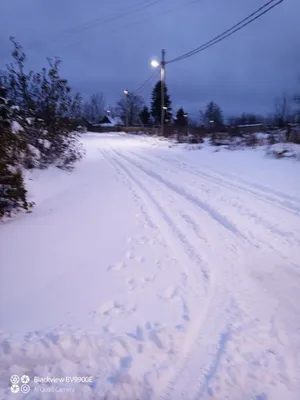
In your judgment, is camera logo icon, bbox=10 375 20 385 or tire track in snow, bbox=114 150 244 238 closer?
camera logo icon, bbox=10 375 20 385

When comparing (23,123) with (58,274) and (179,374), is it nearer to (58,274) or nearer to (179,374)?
(58,274)

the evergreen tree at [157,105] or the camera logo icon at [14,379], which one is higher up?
the evergreen tree at [157,105]

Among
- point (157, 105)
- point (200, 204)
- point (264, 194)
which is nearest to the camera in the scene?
point (200, 204)

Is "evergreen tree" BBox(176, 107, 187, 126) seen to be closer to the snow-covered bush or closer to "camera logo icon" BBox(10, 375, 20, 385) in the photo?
the snow-covered bush

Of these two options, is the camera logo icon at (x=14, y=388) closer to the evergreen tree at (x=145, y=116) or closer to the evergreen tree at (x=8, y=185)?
the evergreen tree at (x=8, y=185)

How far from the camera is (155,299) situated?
117 inches

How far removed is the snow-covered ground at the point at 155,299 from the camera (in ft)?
7.02

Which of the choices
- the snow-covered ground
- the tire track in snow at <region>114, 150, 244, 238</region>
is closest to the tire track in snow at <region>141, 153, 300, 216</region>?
the snow-covered ground

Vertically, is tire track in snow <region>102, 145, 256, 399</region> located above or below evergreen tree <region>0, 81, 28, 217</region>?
below

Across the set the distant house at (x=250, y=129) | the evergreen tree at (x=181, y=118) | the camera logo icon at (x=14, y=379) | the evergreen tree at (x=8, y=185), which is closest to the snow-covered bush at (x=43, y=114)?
the evergreen tree at (x=8, y=185)

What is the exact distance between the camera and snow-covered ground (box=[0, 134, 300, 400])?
2141 mm

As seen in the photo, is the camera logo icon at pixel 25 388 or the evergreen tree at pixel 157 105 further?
the evergreen tree at pixel 157 105

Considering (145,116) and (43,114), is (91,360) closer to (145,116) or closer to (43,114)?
(43,114)

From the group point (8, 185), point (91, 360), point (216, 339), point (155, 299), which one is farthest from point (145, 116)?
point (91, 360)
